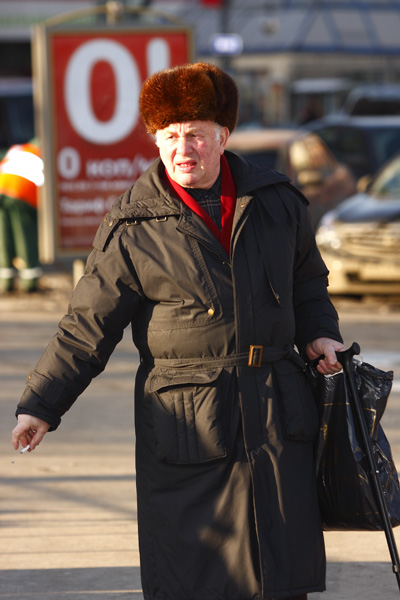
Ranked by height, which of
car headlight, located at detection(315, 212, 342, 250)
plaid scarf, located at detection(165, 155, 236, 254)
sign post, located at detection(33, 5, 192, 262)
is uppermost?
plaid scarf, located at detection(165, 155, 236, 254)

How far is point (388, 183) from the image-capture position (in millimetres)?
12602

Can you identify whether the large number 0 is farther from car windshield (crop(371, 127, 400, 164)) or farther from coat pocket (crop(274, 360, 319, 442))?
coat pocket (crop(274, 360, 319, 442))

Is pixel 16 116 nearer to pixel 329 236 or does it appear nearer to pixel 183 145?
pixel 329 236

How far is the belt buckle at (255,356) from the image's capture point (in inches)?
143

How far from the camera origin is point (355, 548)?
5.21m

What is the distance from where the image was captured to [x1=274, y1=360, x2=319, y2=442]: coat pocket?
3.68 metres

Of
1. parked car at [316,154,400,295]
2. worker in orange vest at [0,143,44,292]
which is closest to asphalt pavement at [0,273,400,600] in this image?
parked car at [316,154,400,295]

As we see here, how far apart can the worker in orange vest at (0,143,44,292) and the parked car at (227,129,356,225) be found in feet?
8.30

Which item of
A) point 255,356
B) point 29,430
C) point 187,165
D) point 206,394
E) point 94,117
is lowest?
point 94,117

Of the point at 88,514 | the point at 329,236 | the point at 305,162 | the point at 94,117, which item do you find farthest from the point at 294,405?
the point at 305,162

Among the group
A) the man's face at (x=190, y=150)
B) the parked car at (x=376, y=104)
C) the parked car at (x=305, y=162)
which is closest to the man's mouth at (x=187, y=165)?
the man's face at (x=190, y=150)

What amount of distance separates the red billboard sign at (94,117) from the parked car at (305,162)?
271 cm

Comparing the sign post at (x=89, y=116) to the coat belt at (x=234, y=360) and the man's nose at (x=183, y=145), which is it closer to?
the man's nose at (x=183, y=145)

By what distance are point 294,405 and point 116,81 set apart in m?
7.60
